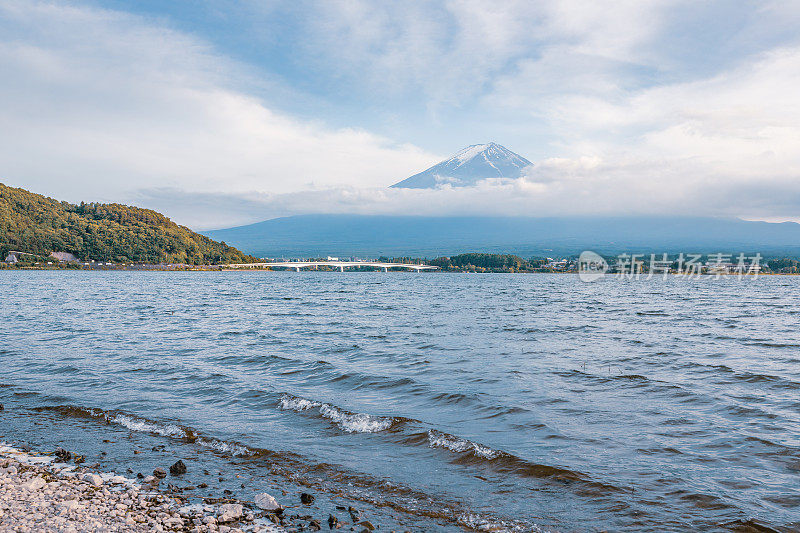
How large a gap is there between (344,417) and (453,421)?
2.14 meters

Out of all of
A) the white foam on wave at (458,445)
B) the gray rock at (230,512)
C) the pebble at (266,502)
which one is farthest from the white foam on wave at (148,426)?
the white foam on wave at (458,445)

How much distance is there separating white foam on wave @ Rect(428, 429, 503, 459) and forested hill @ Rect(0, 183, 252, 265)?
588 feet

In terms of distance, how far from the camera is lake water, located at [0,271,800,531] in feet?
22.4

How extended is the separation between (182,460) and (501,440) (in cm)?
514

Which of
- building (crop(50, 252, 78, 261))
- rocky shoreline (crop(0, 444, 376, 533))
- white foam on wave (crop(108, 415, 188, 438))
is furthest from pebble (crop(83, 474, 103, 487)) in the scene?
building (crop(50, 252, 78, 261))

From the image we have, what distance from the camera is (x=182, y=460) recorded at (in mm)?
7945

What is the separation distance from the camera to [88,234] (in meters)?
170

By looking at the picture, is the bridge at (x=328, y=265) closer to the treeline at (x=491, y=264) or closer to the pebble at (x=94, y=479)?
the treeline at (x=491, y=264)

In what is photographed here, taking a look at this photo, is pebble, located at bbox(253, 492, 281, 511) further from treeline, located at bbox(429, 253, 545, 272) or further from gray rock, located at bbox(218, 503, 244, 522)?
treeline, located at bbox(429, 253, 545, 272)

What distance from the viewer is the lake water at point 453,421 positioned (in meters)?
6.84

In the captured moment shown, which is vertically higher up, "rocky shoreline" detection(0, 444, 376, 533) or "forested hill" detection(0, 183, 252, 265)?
"forested hill" detection(0, 183, 252, 265)

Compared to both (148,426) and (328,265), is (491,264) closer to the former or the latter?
(328,265)

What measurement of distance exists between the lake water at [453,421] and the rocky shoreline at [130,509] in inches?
24.0

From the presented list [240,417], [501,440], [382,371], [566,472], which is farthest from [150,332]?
[566,472]
